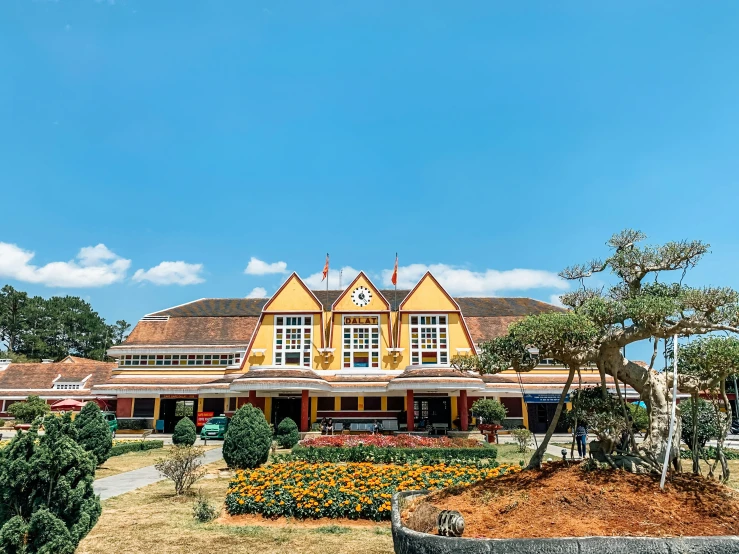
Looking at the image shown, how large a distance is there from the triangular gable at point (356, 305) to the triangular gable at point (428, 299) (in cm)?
135

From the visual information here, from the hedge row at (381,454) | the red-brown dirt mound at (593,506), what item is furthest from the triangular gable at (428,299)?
the red-brown dirt mound at (593,506)

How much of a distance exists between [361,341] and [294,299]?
5005 millimetres

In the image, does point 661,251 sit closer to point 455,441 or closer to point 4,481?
point 4,481

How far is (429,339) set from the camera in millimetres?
32688

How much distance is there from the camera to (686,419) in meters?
Result: 16.7

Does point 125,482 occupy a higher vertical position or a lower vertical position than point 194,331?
lower

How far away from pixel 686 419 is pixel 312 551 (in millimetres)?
13960

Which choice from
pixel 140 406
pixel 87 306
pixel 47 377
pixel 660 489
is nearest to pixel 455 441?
pixel 660 489

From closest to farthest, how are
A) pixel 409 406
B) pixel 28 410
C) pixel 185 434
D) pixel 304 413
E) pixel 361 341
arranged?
pixel 185 434
pixel 304 413
pixel 409 406
pixel 361 341
pixel 28 410

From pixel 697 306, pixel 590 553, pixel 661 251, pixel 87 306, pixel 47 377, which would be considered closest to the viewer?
pixel 590 553

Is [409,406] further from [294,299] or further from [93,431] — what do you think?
[93,431]

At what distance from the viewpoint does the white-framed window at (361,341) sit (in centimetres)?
3266

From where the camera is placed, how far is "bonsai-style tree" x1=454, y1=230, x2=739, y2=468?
654cm

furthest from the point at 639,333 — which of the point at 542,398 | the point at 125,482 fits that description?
the point at 542,398
